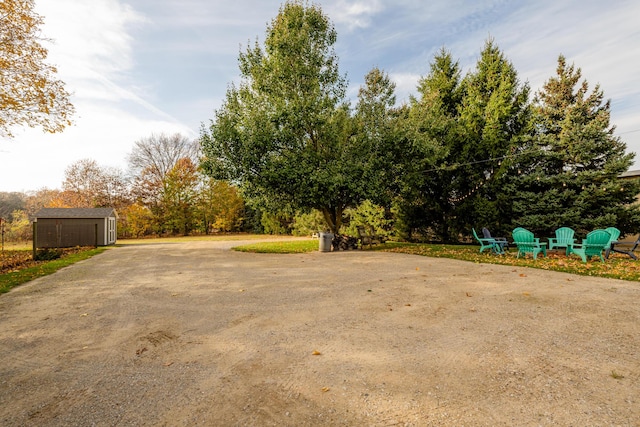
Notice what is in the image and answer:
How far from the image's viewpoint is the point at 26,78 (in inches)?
442

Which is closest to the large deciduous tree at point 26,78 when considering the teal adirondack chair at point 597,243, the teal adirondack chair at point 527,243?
the teal adirondack chair at point 527,243

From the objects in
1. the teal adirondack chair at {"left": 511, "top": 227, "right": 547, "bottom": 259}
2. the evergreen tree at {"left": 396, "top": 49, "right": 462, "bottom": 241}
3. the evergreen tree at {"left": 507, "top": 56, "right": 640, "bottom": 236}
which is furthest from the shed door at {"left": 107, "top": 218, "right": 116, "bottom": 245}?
the evergreen tree at {"left": 507, "top": 56, "right": 640, "bottom": 236}

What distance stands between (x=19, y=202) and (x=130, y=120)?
29.8 m

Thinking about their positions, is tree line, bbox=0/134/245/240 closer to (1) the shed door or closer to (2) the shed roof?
(1) the shed door

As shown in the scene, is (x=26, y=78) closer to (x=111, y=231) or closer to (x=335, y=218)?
(x=111, y=231)

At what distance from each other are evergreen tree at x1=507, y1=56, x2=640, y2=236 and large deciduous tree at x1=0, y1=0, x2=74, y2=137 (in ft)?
67.3

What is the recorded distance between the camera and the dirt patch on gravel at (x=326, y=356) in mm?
2031

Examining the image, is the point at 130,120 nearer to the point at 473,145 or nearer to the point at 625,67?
the point at 473,145

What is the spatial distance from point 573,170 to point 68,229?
29.5 meters

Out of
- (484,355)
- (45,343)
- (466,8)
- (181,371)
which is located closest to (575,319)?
(484,355)

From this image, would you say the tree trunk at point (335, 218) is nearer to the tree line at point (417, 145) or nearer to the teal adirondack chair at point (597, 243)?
the tree line at point (417, 145)

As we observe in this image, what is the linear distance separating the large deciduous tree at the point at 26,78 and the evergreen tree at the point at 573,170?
→ 67.3ft

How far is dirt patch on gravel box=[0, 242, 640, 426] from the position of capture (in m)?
2.03

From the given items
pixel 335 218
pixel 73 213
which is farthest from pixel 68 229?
pixel 335 218
